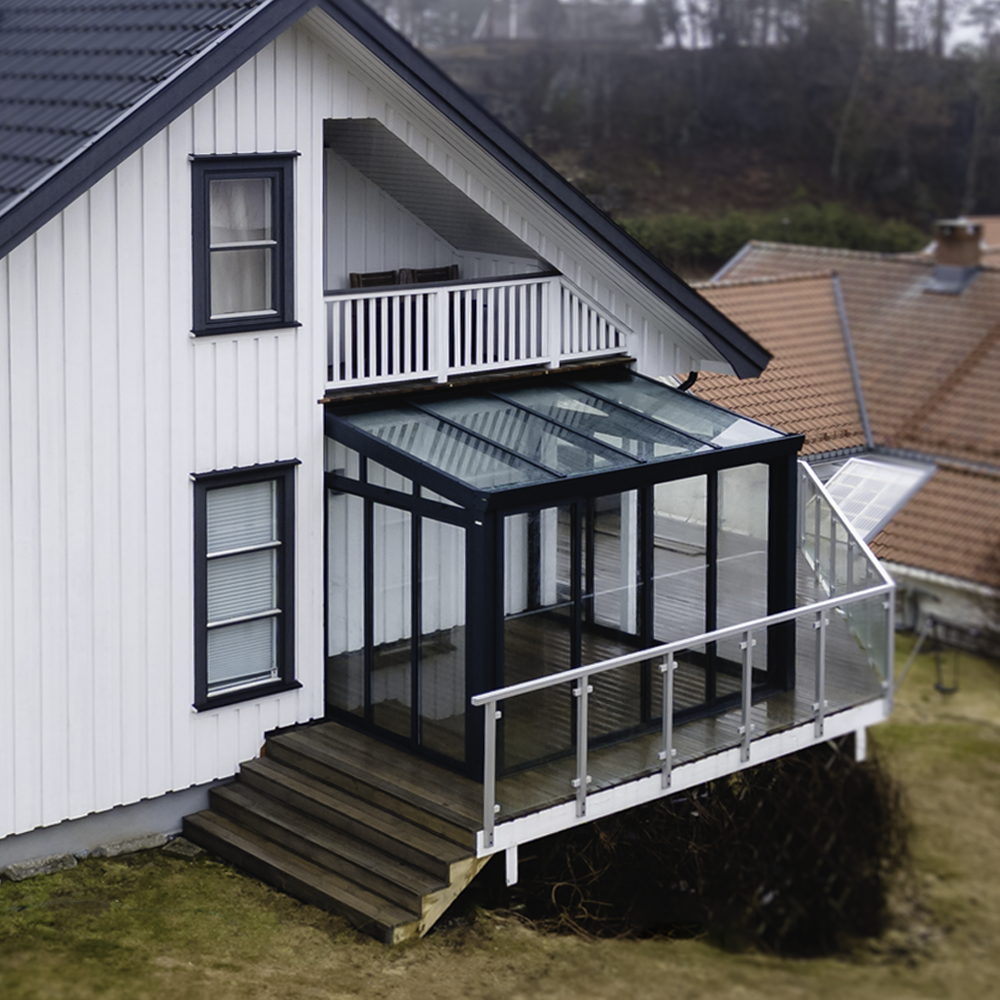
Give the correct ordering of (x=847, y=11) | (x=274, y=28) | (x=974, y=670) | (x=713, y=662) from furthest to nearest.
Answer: (x=847, y=11) < (x=974, y=670) < (x=713, y=662) < (x=274, y=28)

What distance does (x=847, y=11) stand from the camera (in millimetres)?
73438

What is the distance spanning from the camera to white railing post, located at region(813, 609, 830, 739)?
42.5 feet

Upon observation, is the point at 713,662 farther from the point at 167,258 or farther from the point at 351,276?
the point at 167,258

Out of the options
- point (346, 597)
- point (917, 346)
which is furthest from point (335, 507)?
point (917, 346)

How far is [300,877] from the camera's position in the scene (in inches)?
439

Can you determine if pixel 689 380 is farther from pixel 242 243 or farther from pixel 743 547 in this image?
pixel 242 243

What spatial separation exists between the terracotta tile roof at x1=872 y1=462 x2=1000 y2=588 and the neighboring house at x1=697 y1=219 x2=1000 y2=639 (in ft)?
0.08

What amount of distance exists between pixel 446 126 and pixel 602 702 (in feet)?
15.9

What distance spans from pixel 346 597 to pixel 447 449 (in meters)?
1.60

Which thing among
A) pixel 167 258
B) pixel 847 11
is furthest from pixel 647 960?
pixel 847 11

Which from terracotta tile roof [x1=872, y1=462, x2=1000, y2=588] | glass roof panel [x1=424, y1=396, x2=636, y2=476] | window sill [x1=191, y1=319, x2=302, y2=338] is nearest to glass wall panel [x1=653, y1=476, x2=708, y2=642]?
glass roof panel [x1=424, y1=396, x2=636, y2=476]

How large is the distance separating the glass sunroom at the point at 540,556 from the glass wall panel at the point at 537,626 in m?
0.01

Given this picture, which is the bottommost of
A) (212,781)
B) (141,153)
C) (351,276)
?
(212,781)

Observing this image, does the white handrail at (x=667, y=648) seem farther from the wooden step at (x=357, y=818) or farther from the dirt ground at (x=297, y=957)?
the dirt ground at (x=297, y=957)
